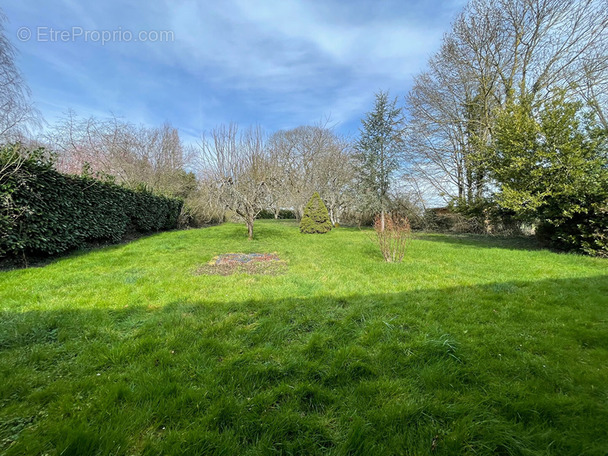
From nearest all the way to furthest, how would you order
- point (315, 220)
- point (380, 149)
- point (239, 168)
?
point (239, 168), point (315, 220), point (380, 149)

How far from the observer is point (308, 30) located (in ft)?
23.4

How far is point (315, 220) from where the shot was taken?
13.3 meters

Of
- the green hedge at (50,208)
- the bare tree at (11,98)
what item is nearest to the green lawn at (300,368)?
the green hedge at (50,208)

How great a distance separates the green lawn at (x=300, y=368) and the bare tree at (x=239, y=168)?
6.19m

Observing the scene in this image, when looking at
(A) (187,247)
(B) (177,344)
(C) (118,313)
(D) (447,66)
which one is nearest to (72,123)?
(A) (187,247)

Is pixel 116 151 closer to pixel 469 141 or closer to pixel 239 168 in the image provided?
pixel 239 168

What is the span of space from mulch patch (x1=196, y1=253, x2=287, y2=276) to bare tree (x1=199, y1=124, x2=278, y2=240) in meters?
3.68

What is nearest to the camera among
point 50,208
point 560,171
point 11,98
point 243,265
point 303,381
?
point 303,381

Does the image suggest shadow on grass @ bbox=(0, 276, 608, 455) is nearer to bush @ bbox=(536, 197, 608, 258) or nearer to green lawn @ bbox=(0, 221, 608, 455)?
green lawn @ bbox=(0, 221, 608, 455)

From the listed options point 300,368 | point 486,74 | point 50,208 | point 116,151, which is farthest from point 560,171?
point 116,151

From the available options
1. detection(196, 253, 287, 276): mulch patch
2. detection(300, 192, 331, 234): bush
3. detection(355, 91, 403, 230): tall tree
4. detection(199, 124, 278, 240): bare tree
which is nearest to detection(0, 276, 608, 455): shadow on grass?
detection(196, 253, 287, 276): mulch patch

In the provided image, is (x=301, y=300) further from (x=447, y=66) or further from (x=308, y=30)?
(x=447, y=66)

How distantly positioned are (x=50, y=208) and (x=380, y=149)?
15.7m

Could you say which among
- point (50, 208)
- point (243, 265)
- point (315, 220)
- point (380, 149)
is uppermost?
point (380, 149)
